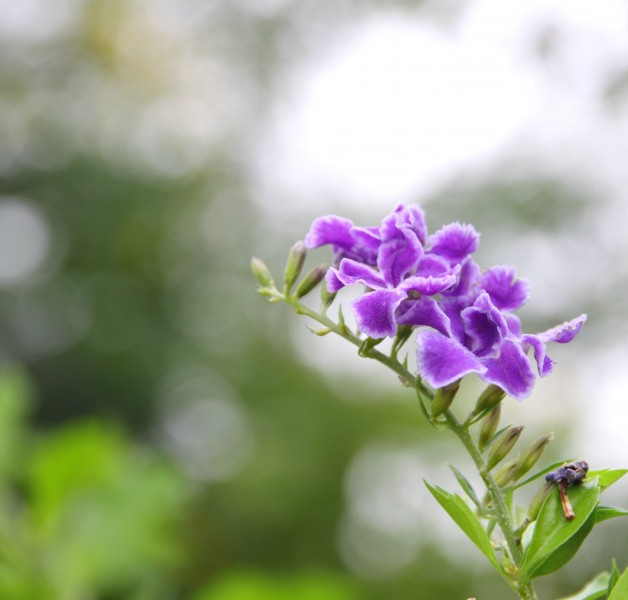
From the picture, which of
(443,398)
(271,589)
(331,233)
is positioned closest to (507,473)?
(443,398)

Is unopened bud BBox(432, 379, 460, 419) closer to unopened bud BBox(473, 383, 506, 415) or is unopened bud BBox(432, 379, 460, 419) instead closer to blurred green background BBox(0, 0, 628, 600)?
unopened bud BBox(473, 383, 506, 415)

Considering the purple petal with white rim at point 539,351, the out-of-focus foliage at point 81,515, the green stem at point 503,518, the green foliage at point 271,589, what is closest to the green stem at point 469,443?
the green stem at point 503,518

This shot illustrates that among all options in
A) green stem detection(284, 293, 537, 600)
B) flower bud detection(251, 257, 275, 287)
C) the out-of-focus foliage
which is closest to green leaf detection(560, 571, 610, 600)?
green stem detection(284, 293, 537, 600)

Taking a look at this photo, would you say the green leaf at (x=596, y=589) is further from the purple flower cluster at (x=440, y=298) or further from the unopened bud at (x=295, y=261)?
the unopened bud at (x=295, y=261)

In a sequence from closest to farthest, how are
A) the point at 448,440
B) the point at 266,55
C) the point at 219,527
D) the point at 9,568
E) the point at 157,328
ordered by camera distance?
the point at 9,568 < the point at 448,440 < the point at 219,527 < the point at 157,328 < the point at 266,55

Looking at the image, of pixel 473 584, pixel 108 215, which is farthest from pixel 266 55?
pixel 473 584

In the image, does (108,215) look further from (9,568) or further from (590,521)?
(590,521)
